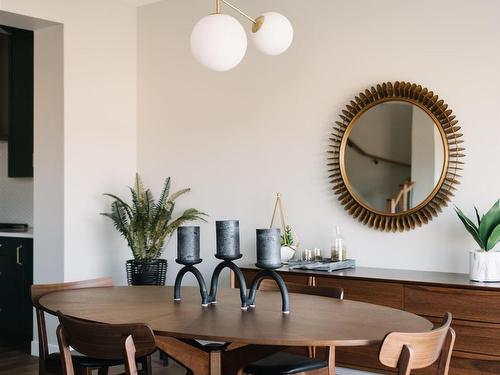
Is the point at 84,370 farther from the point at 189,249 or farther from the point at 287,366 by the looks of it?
the point at 287,366

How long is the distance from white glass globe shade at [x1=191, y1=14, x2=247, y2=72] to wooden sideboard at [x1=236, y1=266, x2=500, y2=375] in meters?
1.70

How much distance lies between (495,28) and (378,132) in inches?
35.9

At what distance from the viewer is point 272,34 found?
287 cm

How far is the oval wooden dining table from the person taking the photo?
217cm

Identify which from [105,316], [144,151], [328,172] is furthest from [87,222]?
[105,316]

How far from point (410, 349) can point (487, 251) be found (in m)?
1.79

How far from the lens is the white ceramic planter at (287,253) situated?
14.8 ft

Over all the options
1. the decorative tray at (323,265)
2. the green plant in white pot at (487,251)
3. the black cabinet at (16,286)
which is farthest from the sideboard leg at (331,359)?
the black cabinet at (16,286)

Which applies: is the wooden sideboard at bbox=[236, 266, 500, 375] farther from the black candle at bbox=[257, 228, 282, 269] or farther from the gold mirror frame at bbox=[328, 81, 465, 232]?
the black candle at bbox=[257, 228, 282, 269]

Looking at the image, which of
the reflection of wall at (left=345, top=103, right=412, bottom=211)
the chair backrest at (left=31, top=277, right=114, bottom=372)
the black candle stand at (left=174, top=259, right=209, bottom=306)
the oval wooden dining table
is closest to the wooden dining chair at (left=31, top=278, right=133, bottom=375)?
the chair backrest at (left=31, top=277, right=114, bottom=372)

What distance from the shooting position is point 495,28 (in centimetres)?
388

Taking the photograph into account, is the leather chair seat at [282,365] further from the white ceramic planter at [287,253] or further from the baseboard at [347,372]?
the white ceramic planter at [287,253]

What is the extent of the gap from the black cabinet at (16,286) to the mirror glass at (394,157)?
101 inches

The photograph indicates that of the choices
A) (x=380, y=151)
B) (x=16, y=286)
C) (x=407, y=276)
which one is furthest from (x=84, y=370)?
(x=16, y=286)
